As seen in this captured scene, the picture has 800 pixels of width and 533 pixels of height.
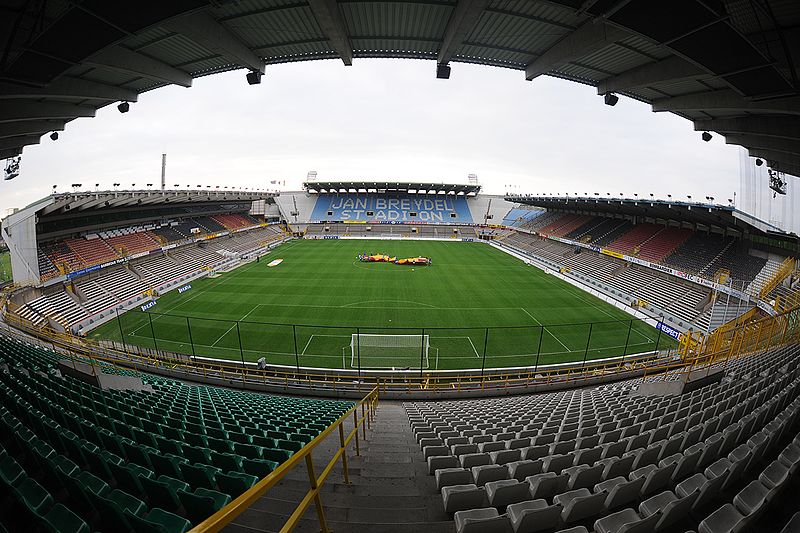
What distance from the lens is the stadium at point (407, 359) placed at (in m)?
3.26

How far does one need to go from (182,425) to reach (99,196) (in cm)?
3466

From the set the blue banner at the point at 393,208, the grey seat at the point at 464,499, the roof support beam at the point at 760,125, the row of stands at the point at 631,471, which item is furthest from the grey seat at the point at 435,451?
the blue banner at the point at 393,208

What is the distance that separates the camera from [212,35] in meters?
6.79

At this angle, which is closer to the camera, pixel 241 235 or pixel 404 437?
pixel 404 437

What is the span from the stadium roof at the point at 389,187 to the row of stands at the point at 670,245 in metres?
31.5

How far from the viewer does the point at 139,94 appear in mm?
10289

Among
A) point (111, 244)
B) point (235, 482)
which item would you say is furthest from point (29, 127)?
point (111, 244)

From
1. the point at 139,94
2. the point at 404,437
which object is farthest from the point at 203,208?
the point at 404,437

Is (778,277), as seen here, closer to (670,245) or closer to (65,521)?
(670,245)

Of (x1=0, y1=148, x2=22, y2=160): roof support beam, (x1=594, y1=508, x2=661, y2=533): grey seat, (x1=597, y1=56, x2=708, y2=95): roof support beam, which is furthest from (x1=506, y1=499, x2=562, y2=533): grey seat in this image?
(x1=0, y1=148, x2=22, y2=160): roof support beam

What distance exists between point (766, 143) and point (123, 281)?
41.9 meters

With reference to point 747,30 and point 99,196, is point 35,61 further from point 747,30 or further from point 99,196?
point 99,196

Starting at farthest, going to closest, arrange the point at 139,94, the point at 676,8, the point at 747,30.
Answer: the point at 139,94 < the point at 747,30 < the point at 676,8

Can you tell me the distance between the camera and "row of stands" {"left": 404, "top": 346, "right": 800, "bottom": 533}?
9.50 feet
